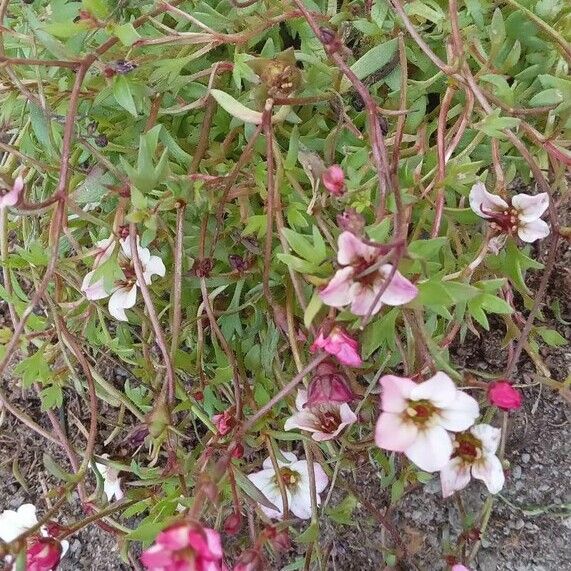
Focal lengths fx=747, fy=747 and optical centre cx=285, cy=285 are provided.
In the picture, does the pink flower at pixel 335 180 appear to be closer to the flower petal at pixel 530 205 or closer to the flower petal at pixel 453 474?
the flower petal at pixel 530 205

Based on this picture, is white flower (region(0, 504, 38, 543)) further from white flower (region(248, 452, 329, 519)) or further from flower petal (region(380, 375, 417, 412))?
flower petal (region(380, 375, 417, 412))

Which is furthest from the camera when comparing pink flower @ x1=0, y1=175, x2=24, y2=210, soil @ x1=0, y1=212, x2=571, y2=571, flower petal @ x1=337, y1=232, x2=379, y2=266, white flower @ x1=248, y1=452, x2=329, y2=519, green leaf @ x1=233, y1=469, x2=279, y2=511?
soil @ x1=0, y1=212, x2=571, y2=571

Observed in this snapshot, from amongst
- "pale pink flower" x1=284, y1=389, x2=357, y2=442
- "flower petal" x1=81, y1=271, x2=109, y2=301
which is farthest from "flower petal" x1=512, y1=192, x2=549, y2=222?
"flower petal" x1=81, y1=271, x2=109, y2=301

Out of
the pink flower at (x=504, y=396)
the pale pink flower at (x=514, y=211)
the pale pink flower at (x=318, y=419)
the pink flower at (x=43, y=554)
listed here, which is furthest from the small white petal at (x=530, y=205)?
the pink flower at (x=43, y=554)

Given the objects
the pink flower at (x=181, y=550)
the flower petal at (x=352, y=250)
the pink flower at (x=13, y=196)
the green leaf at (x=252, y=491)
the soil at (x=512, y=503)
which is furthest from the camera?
the soil at (x=512, y=503)

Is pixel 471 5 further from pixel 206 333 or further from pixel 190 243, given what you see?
pixel 206 333

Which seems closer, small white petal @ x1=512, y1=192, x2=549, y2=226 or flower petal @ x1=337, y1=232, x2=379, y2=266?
flower petal @ x1=337, y1=232, x2=379, y2=266

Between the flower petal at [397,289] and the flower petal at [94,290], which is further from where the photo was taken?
the flower petal at [94,290]
